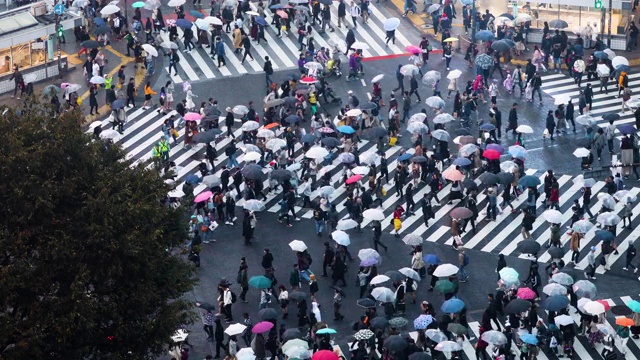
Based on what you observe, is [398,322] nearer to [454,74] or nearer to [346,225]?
[346,225]

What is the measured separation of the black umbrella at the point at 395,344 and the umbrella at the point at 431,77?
2257 centimetres

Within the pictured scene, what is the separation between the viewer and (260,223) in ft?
211

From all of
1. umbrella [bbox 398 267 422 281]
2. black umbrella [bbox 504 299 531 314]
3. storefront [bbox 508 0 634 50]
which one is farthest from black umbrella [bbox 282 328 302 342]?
storefront [bbox 508 0 634 50]

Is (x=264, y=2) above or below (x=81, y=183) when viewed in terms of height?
below

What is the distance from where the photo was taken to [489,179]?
6350 centimetres

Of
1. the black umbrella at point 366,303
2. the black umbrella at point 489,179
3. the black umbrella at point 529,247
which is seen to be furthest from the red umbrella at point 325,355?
the black umbrella at point 489,179

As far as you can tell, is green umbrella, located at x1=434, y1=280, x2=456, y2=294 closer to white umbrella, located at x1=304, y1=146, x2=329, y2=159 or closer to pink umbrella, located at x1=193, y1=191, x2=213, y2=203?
white umbrella, located at x1=304, y1=146, x2=329, y2=159

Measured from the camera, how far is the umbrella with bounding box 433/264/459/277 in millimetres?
57719

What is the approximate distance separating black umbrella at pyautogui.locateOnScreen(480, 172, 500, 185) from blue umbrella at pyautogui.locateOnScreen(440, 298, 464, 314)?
898 cm

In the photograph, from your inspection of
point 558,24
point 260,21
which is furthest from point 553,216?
point 260,21

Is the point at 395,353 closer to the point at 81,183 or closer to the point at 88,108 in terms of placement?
the point at 81,183

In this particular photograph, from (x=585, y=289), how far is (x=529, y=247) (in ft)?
11.6

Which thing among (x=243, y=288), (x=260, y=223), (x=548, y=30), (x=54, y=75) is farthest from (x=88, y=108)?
(x=548, y=30)

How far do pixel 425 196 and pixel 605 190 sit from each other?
26.6 ft
